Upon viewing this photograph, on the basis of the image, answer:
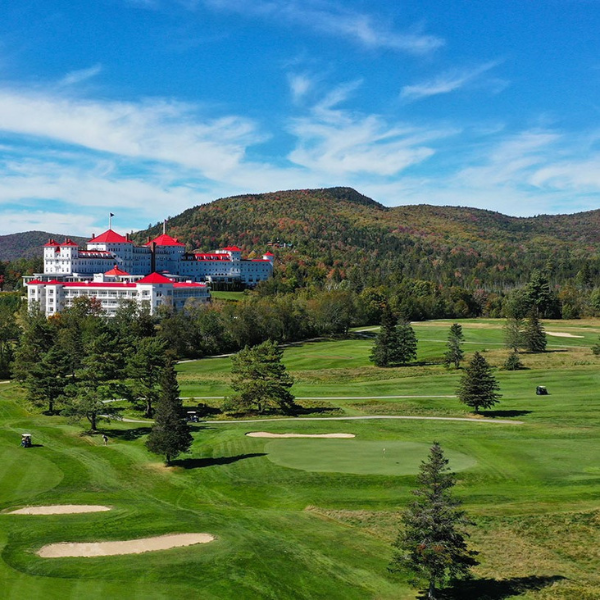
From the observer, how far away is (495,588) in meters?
25.9

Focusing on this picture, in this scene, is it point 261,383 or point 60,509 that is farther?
point 261,383

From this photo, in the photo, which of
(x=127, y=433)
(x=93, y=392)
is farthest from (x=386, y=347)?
(x=93, y=392)

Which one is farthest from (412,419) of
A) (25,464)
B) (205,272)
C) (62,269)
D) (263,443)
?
(205,272)

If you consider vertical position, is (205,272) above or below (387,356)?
above

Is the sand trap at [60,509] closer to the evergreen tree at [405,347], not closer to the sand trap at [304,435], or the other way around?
the sand trap at [304,435]

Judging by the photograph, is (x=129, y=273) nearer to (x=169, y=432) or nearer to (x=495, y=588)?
(x=169, y=432)

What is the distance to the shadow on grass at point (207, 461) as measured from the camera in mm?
43344

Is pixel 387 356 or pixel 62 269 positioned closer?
pixel 387 356

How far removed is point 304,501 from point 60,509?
13.4 metres

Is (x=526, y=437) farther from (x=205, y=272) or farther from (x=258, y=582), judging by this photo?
(x=205, y=272)

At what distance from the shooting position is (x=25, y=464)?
42.9 meters

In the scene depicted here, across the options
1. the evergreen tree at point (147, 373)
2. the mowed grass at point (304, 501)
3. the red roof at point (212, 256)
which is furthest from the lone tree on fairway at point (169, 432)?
the red roof at point (212, 256)

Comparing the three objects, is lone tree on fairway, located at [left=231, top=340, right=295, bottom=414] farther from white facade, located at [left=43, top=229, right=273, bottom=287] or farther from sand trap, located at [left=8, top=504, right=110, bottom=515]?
white facade, located at [left=43, top=229, right=273, bottom=287]

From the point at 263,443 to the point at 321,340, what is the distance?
83.8 meters
